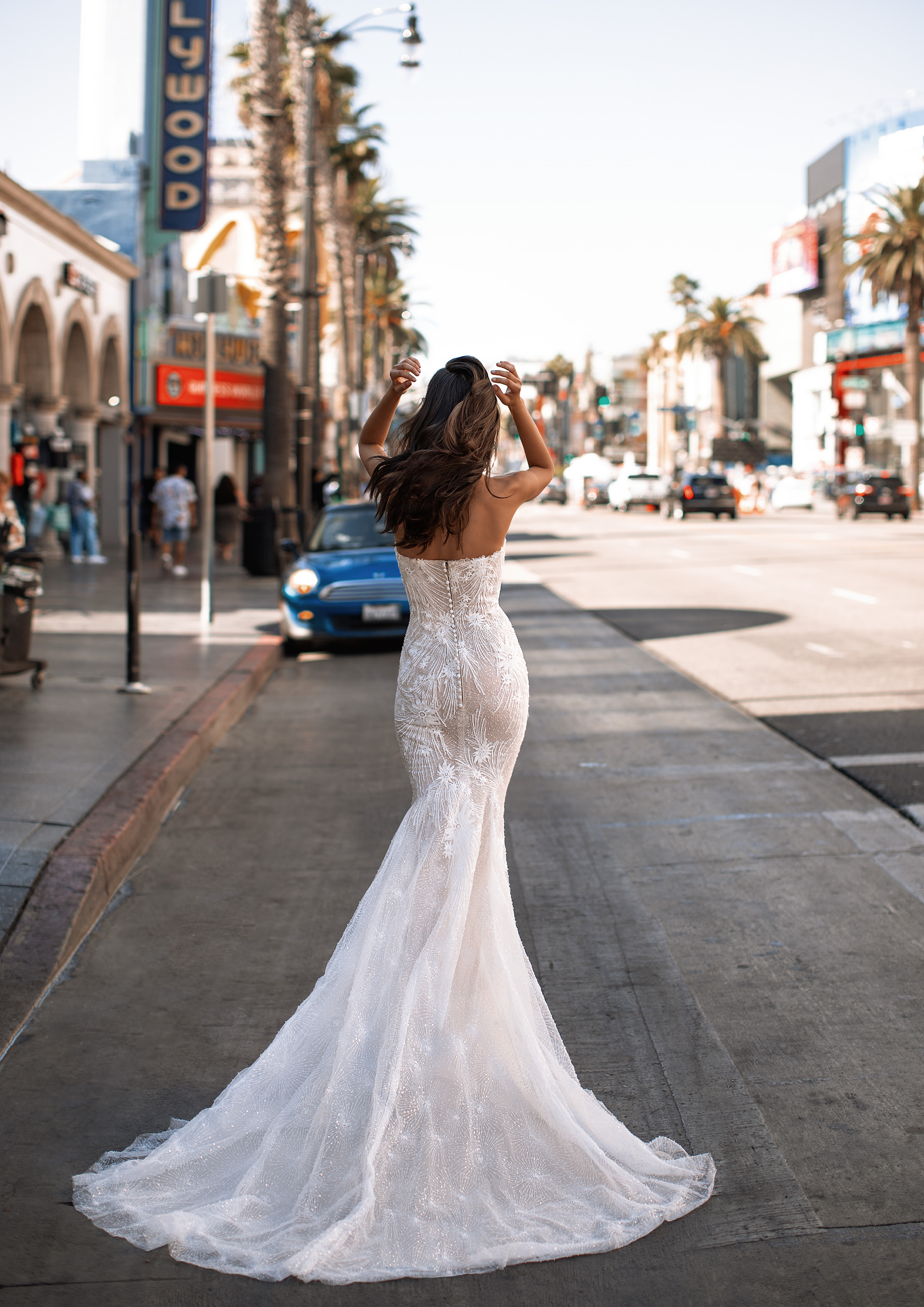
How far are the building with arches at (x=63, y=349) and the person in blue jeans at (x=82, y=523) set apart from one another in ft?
3.86

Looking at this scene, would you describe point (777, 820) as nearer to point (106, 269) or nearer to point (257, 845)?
point (257, 845)

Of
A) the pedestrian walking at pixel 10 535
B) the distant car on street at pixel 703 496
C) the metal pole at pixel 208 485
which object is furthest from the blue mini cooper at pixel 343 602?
the distant car on street at pixel 703 496

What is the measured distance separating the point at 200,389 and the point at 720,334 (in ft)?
209

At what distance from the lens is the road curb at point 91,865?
485cm

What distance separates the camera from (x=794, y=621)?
52.1 feet

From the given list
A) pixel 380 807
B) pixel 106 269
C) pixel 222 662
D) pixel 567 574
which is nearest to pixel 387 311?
pixel 106 269

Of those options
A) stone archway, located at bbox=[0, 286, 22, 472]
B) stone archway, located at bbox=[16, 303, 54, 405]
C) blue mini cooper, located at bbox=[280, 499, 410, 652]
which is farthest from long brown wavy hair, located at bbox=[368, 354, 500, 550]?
stone archway, located at bbox=[16, 303, 54, 405]

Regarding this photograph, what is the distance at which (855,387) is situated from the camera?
75.4m

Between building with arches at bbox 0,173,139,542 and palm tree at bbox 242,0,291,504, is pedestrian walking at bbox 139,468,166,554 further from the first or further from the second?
palm tree at bbox 242,0,291,504

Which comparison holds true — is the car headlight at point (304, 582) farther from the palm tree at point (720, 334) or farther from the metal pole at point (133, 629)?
the palm tree at point (720, 334)

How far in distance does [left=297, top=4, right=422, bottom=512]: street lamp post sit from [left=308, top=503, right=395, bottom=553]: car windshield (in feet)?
28.5

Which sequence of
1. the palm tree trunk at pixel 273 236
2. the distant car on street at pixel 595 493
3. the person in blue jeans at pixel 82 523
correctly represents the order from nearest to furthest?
the person in blue jeans at pixel 82 523 < the palm tree trunk at pixel 273 236 < the distant car on street at pixel 595 493

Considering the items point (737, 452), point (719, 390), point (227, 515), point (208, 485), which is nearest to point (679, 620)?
point (208, 485)

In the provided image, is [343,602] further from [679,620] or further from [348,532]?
[679,620]
